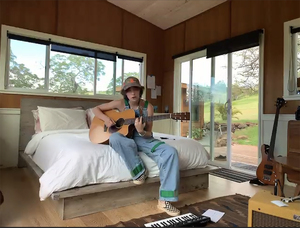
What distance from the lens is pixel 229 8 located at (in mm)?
3646

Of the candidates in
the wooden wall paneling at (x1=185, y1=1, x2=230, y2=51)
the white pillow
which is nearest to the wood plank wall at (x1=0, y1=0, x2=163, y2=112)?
the white pillow

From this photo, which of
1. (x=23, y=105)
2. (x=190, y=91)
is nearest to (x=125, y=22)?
(x=190, y=91)

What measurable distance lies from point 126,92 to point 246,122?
6.98 ft

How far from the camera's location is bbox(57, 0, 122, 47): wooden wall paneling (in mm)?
3691

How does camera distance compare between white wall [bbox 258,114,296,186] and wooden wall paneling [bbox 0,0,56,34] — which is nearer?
white wall [bbox 258,114,296,186]

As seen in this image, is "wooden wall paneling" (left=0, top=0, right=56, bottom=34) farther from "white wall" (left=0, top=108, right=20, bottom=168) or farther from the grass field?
the grass field

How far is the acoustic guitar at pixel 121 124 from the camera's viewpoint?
2016 millimetres

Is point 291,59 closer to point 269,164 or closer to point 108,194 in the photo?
point 269,164

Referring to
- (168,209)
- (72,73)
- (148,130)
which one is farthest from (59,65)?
(168,209)

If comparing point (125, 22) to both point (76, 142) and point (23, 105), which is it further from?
point (76, 142)

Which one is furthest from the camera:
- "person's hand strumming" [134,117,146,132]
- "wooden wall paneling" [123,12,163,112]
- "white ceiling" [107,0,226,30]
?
"wooden wall paneling" [123,12,163,112]

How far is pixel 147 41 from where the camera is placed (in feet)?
15.3

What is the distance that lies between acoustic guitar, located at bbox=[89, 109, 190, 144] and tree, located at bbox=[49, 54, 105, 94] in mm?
1879

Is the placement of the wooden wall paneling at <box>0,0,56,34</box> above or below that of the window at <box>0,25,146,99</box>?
above
